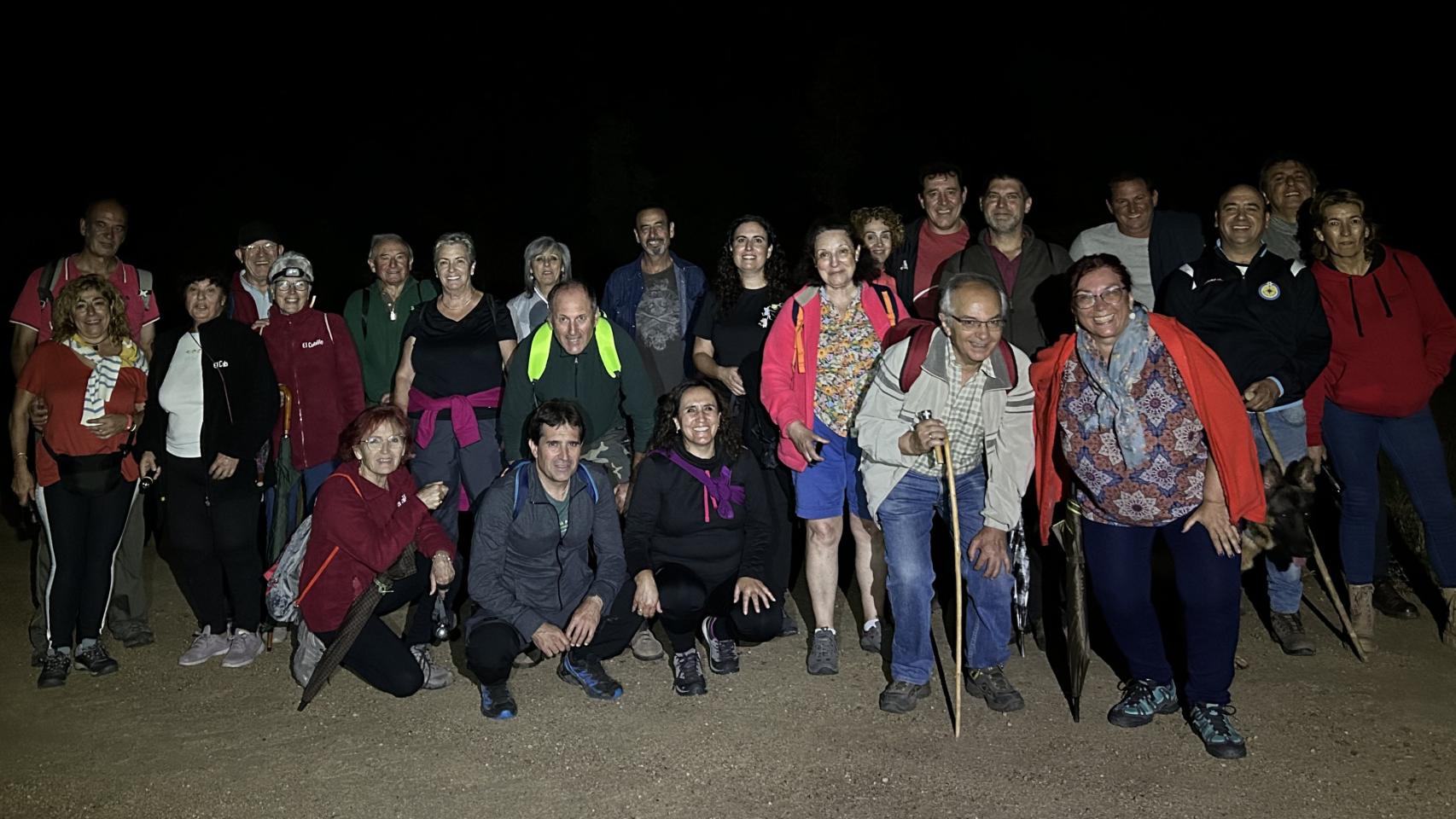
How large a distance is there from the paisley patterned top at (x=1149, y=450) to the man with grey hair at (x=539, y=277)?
3.11 metres

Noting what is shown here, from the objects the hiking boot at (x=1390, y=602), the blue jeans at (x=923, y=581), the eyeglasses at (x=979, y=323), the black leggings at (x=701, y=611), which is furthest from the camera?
the hiking boot at (x=1390, y=602)

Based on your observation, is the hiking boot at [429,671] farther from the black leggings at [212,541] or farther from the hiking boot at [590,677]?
the black leggings at [212,541]

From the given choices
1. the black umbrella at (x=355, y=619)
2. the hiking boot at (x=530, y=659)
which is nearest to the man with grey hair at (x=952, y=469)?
Answer: the hiking boot at (x=530, y=659)

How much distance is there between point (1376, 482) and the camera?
5414 mm

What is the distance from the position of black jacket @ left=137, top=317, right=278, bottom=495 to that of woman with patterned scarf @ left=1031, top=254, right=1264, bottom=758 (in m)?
3.73

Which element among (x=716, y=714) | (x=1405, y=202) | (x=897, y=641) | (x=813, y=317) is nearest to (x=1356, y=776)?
(x=897, y=641)

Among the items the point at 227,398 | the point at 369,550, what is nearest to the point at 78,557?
the point at 227,398

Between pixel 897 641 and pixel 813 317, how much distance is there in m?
1.49

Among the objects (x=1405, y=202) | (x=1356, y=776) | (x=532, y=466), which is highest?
(x=1405, y=202)

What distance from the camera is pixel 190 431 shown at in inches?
216

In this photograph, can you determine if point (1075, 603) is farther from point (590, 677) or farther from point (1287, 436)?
point (590, 677)

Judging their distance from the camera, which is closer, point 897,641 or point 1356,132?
point 897,641

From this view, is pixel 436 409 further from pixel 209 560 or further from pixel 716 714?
pixel 716 714

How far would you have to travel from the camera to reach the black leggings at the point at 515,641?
4699mm
